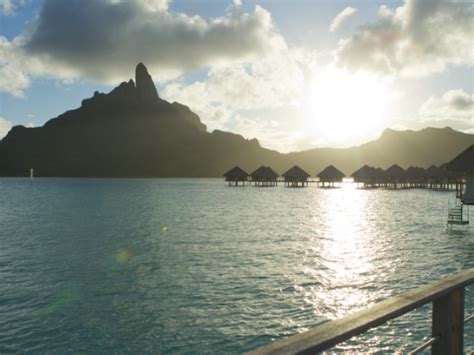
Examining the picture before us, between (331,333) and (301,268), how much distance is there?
13.6 metres

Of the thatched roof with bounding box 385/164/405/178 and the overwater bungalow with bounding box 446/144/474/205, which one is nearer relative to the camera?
the overwater bungalow with bounding box 446/144/474/205

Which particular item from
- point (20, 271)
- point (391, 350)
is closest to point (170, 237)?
point (20, 271)

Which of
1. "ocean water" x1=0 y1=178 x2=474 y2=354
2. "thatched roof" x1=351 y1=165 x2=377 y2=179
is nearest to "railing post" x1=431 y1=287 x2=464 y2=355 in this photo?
"ocean water" x1=0 y1=178 x2=474 y2=354

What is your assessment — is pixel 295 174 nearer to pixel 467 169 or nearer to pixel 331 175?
pixel 331 175

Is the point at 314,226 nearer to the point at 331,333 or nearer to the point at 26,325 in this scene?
the point at 26,325

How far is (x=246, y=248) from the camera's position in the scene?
737 inches

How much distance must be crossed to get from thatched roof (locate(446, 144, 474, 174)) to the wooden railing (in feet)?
93.7

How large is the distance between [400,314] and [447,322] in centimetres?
67

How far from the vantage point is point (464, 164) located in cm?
2702

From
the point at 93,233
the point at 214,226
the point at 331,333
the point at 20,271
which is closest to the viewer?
the point at 331,333

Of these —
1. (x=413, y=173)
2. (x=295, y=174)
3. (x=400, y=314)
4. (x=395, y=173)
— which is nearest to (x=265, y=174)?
(x=295, y=174)

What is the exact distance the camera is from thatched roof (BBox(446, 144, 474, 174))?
87.1 feet

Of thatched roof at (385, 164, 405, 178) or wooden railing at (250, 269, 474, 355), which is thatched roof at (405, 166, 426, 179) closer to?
thatched roof at (385, 164, 405, 178)

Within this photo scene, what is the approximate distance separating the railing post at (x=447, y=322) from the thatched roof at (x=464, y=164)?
1124 inches
